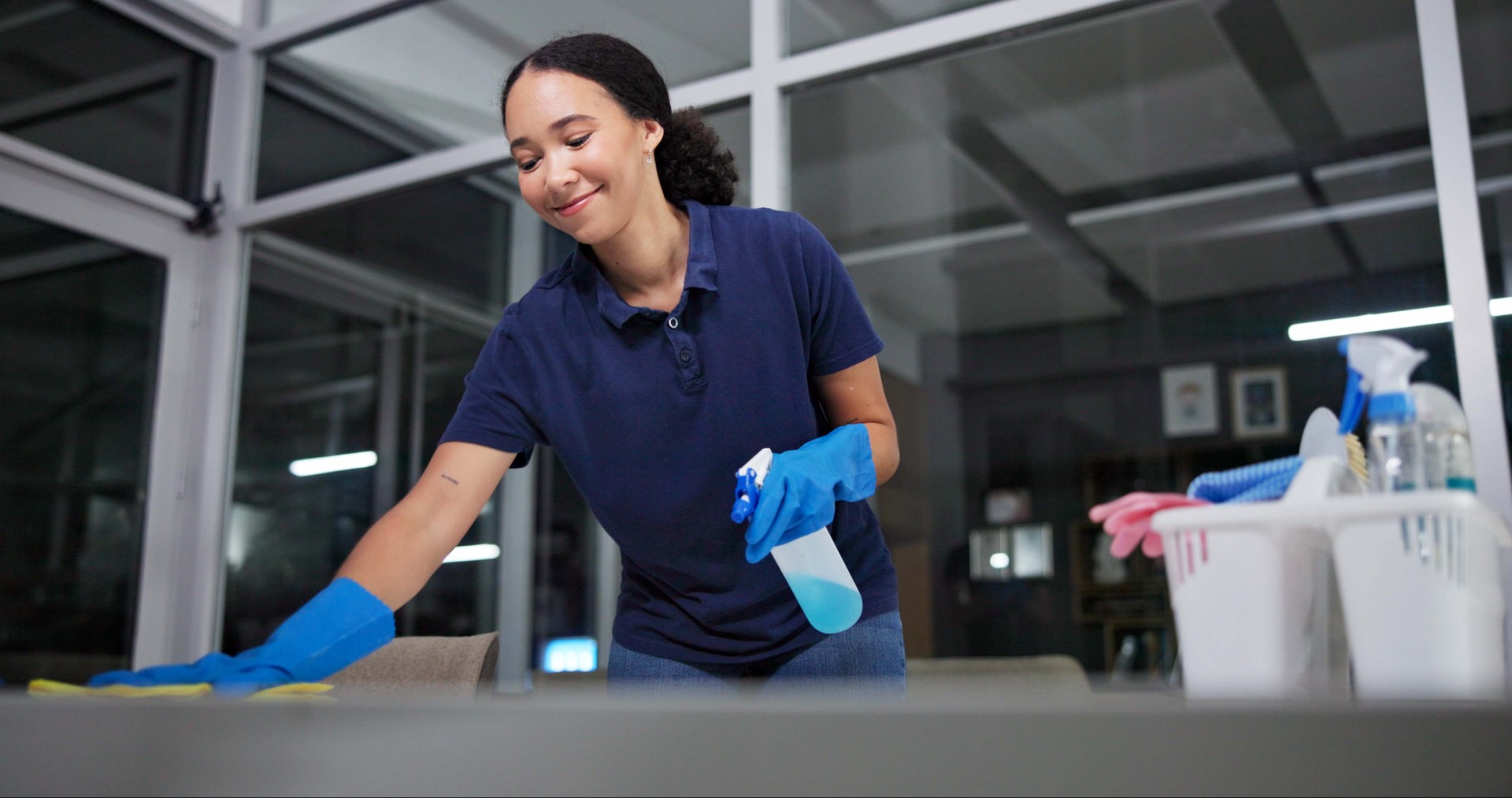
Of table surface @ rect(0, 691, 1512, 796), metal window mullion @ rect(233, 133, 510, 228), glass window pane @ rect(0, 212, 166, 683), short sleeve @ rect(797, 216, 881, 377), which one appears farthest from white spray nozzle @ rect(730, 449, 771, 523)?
glass window pane @ rect(0, 212, 166, 683)

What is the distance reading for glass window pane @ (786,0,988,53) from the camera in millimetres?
2400

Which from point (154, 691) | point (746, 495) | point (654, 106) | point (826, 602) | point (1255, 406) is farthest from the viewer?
point (1255, 406)

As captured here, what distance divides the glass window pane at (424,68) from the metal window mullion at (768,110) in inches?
7.6

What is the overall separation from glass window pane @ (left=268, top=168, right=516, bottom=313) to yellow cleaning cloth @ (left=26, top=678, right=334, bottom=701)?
240 centimetres

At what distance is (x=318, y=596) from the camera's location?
35.3 inches

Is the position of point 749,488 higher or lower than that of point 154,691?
higher

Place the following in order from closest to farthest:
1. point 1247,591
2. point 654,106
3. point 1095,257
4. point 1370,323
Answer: point 1247,591
point 654,106
point 1370,323
point 1095,257

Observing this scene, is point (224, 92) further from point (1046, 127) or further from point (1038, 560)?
point (1038, 560)

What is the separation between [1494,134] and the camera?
192 centimetres

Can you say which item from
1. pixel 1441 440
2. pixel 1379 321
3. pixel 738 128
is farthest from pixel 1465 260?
pixel 738 128

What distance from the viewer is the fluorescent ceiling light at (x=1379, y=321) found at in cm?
178

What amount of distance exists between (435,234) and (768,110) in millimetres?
1339

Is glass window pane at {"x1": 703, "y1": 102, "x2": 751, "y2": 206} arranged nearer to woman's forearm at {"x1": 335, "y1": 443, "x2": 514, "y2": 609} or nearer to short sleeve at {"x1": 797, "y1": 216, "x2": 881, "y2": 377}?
short sleeve at {"x1": 797, "y1": 216, "x2": 881, "y2": 377}

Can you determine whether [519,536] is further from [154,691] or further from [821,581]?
[154,691]
